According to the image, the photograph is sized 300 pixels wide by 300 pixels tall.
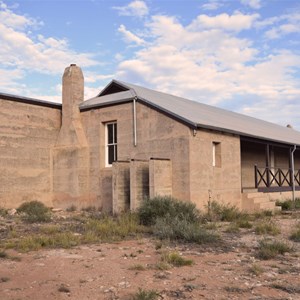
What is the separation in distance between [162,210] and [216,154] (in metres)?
5.16

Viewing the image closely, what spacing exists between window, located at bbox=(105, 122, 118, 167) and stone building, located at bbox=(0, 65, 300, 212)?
44mm

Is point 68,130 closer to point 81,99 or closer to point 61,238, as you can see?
point 81,99

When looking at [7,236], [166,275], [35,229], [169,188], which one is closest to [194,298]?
[166,275]

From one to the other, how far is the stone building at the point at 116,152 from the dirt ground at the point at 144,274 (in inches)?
242

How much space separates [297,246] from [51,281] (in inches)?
228

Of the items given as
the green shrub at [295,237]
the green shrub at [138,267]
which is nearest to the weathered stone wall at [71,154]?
the green shrub at [295,237]

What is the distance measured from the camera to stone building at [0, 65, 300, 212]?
15906mm

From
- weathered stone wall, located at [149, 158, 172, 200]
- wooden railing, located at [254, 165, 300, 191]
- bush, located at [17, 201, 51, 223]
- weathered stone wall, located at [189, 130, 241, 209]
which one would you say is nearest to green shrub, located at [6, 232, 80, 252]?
bush, located at [17, 201, 51, 223]

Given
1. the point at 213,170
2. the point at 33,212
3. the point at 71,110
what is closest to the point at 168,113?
the point at 213,170

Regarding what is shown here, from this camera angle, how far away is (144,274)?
7312mm

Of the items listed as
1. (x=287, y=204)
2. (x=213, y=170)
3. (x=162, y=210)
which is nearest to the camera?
(x=162, y=210)

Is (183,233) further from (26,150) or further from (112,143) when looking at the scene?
(26,150)

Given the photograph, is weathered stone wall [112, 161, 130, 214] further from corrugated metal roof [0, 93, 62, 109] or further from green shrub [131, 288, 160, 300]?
green shrub [131, 288, 160, 300]

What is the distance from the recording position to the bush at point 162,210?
42.8ft
